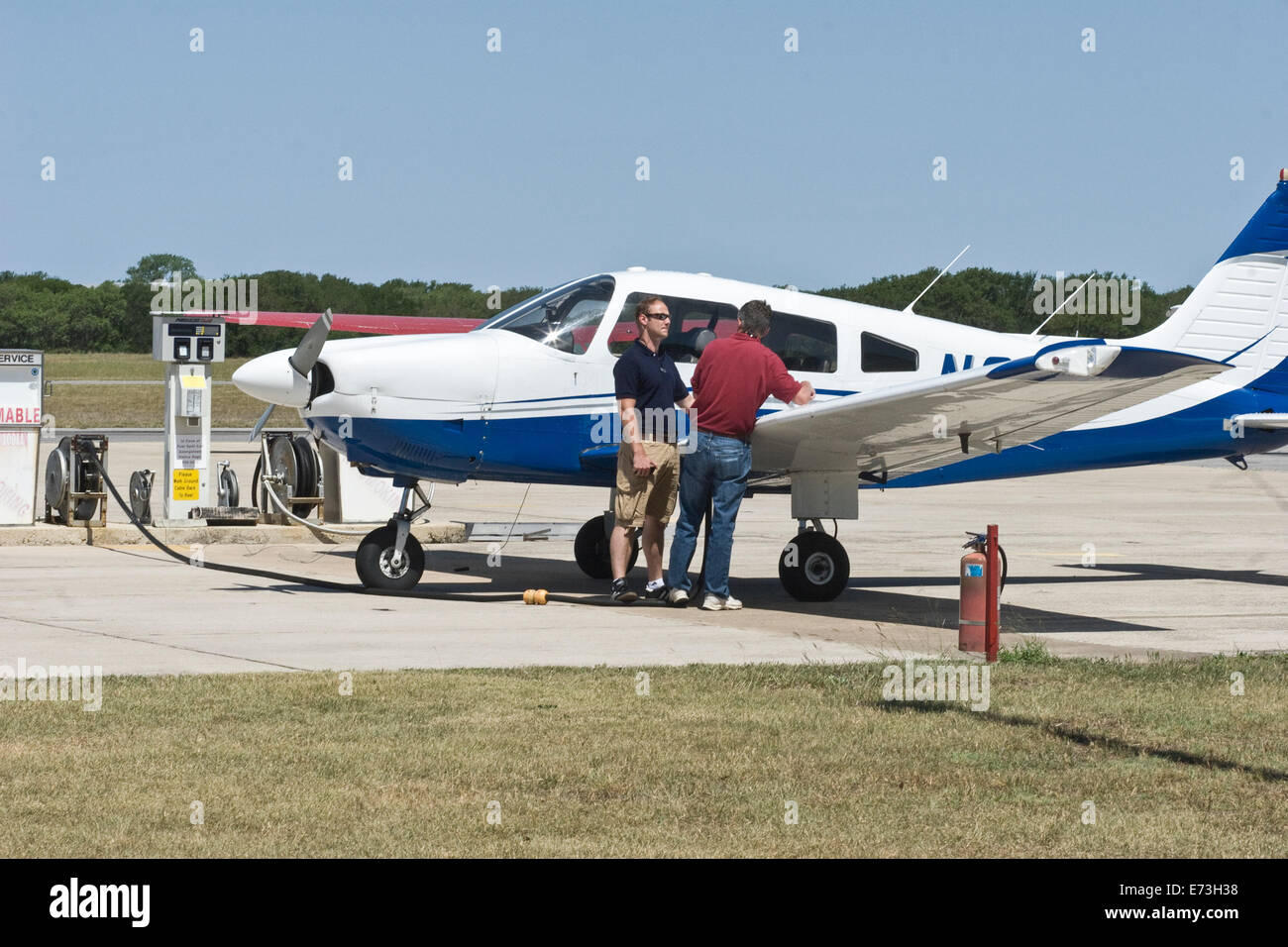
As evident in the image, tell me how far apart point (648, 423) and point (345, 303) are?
46.4m

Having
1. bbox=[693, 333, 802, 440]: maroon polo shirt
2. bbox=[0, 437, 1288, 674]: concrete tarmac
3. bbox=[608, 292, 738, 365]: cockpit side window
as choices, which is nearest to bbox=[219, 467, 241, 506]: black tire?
bbox=[0, 437, 1288, 674]: concrete tarmac

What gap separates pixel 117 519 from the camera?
17.8m

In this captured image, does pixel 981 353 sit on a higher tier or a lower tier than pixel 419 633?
higher

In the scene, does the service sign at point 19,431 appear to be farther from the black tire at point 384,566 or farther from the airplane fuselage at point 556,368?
the airplane fuselage at point 556,368

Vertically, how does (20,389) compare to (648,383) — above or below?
above

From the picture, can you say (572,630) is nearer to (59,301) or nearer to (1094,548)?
(1094,548)

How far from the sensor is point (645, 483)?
10781 mm

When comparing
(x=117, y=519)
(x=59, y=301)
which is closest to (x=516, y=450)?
(x=117, y=519)

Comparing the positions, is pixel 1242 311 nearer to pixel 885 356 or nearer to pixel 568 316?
pixel 885 356

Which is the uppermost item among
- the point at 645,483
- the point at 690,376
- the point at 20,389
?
the point at 20,389

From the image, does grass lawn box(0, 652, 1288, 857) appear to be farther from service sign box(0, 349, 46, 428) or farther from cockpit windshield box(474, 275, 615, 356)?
service sign box(0, 349, 46, 428)

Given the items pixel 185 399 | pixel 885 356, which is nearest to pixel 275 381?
pixel 885 356

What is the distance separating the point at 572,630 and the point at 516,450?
205 centimetres

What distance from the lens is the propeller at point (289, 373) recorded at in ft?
35.8
